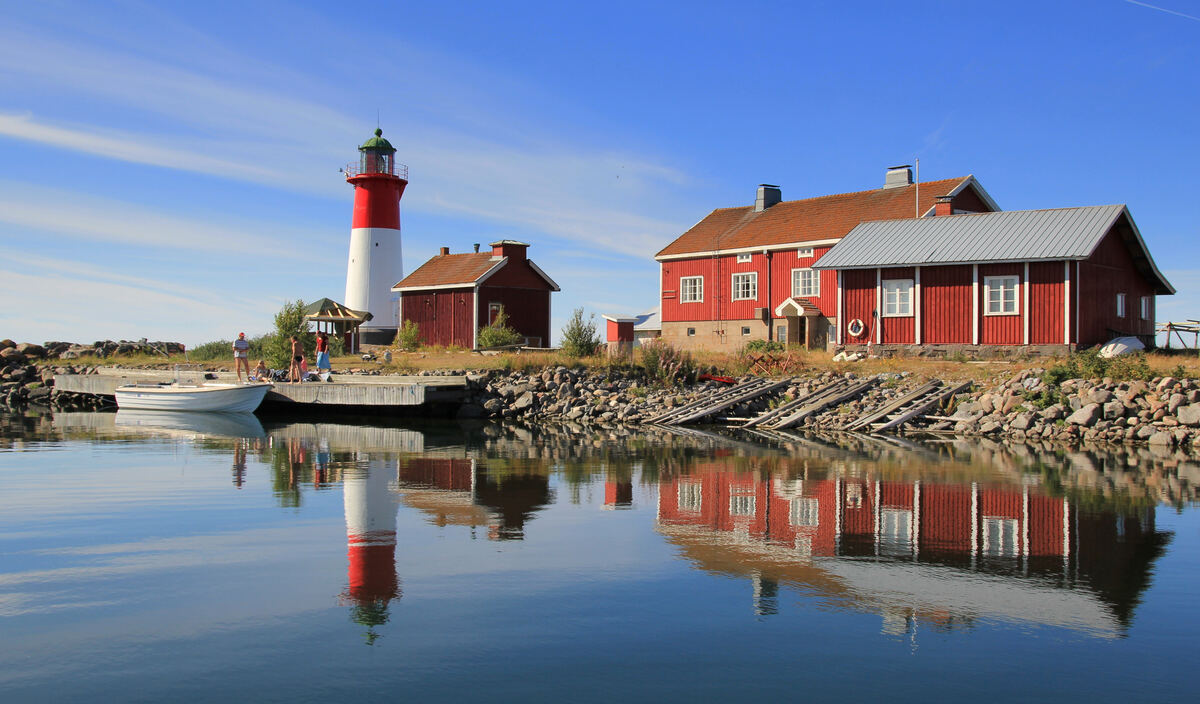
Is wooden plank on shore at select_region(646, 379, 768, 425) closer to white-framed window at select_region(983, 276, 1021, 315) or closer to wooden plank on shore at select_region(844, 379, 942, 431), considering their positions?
wooden plank on shore at select_region(844, 379, 942, 431)

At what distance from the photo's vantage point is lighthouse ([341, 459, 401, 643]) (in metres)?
7.78

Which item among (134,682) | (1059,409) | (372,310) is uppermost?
(372,310)

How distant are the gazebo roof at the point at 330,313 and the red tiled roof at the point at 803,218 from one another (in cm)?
1357

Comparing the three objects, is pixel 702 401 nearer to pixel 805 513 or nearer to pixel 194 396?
pixel 805 513

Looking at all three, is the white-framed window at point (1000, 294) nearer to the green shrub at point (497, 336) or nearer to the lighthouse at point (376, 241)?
the green shrub at point (497, 336)

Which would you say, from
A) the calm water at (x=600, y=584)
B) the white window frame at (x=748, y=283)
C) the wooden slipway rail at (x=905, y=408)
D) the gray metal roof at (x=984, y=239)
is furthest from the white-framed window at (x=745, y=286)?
the calm water at (x=600, y=584)

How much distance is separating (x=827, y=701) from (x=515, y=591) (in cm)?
317

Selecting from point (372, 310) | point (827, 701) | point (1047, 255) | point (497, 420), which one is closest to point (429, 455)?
point (497, 420)

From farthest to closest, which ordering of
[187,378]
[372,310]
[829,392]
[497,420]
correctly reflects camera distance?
[372,310]
[187,378]
[497,420]
[829,392]

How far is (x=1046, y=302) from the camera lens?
2716cm

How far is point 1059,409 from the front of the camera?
72.4 ft

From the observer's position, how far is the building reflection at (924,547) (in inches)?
311

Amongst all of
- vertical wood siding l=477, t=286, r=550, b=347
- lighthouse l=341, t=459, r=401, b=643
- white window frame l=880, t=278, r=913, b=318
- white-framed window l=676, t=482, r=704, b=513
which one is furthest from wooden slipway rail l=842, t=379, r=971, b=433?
vertical wood siding l=477, t=286, r=550, b=347

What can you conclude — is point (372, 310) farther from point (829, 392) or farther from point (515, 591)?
point (515, 591)
